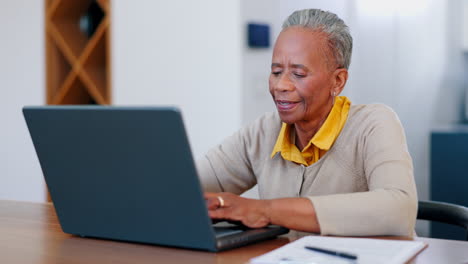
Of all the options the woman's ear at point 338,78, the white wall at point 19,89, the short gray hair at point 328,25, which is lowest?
the white wall at point 19,89

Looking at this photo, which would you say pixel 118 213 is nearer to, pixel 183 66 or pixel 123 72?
pixel 183 66

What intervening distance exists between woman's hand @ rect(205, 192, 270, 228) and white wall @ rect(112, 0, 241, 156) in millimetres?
1729

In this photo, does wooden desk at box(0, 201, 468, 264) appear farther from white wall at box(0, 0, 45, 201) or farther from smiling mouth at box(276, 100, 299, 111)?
white wall at box(0, 0, 45, 201)

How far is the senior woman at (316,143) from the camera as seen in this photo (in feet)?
→ 4.73

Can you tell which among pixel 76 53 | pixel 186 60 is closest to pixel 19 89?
pixel 76 53

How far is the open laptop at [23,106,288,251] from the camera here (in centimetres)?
111

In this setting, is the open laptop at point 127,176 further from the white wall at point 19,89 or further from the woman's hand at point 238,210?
the white wall at point 19,89

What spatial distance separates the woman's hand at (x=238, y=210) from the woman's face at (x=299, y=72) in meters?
0.41

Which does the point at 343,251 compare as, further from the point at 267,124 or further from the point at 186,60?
the point at 186,60

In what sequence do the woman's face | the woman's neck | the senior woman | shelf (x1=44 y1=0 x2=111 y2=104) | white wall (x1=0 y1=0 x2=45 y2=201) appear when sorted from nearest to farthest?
the senior woman < the woman's face < the woman's neck < shelf (x1=44 y1=0 x2=111 y2=104) < white wall (x1=0 y1=0 x2=45 y2=201)

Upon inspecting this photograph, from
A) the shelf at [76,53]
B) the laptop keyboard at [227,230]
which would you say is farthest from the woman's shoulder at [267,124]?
the shelf at [76,53]

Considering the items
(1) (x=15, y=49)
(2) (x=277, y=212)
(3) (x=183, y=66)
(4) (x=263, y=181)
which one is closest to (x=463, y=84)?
(3) (x=183, y=66)

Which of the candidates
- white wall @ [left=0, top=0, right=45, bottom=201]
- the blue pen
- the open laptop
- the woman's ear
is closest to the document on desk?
the blue pen

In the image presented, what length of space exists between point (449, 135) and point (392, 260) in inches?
124
